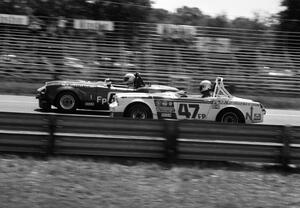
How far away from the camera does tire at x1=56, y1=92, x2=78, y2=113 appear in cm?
1474

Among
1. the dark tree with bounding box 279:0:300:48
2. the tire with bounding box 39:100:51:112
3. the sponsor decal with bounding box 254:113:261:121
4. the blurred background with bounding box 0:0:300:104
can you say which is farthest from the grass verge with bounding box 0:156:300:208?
the dark tree with bounding box 279:0:300:48

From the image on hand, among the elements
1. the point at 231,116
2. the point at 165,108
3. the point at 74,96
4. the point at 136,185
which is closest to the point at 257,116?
the point at 231,116

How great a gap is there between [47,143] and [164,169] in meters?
A: 1.79

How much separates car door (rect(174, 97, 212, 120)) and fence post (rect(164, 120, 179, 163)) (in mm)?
4591

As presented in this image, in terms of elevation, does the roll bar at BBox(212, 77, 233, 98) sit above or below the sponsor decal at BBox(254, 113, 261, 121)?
above

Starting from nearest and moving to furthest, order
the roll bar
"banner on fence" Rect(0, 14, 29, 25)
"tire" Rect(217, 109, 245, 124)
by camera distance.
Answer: "tire" Rect(217, 109, 245, 124)
the roll bar
"banner on fence" Rect(0, 14, 29, 25)

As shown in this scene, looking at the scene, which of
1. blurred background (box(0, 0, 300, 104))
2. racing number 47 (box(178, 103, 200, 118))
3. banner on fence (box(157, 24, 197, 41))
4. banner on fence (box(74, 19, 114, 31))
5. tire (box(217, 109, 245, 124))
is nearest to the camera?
racing number 47 (box(178, 103, 200, 118))

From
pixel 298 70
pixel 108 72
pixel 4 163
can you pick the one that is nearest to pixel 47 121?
pixel 4 163

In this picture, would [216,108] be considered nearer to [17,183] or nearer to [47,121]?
[47,121]

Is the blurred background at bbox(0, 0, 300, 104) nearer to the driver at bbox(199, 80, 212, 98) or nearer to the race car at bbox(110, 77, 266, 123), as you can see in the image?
the driver at bbox(199, 80, 212, 98)

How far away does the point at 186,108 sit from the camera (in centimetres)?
1236

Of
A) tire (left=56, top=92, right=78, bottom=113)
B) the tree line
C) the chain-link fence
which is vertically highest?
the tree line

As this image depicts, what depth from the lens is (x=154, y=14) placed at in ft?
131

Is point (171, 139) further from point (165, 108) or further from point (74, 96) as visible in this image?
point (74, 96)
